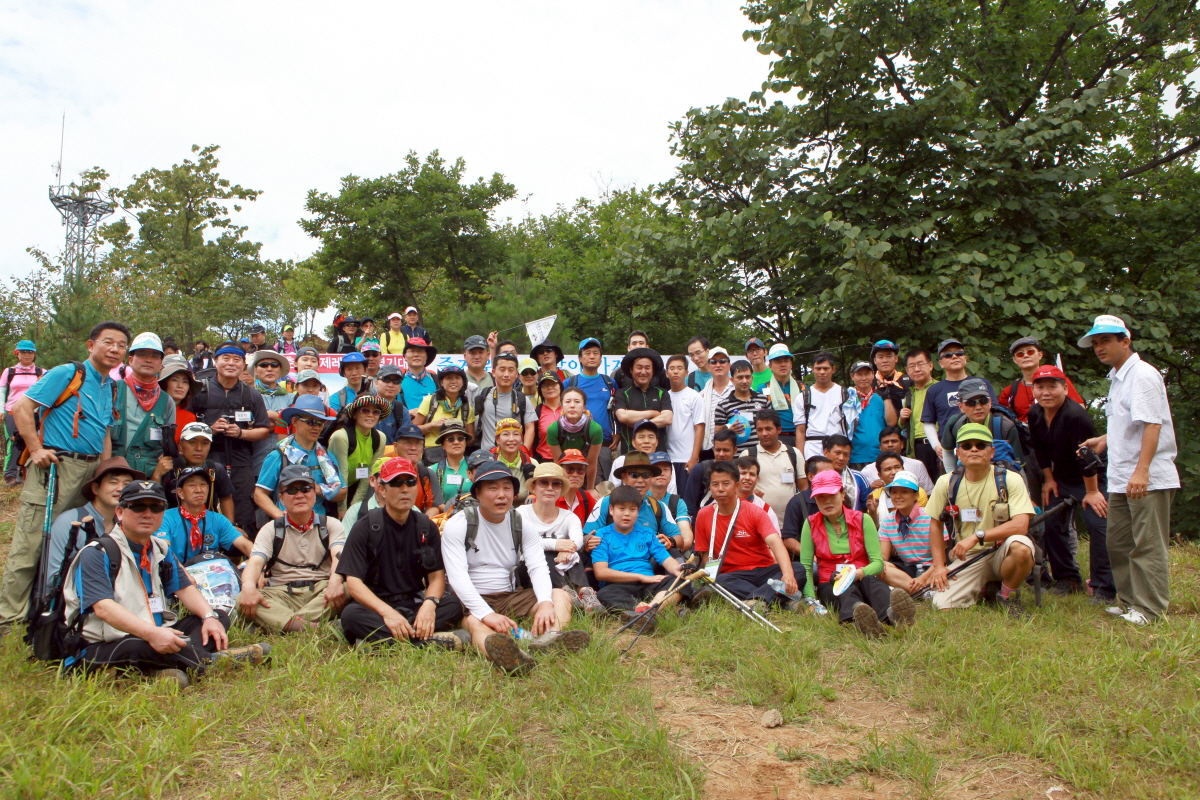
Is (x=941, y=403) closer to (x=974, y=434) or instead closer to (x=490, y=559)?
(x=974, y=434)

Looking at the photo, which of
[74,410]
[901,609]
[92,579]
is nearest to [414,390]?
[74,410]

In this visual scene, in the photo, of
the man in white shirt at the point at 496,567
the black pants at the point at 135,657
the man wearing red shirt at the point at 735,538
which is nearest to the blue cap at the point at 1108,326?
the man wearing red shirt at the point at 735,538

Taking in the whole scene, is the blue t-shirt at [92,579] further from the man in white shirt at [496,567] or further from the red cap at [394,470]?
the man in white shirt at [496,567]

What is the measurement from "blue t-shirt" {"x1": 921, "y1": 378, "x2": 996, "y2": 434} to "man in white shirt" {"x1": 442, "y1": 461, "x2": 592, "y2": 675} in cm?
360

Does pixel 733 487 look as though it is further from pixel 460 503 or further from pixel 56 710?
pixel 56 710

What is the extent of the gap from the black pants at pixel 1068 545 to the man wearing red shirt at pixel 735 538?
224cm

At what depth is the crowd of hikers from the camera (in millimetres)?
4617

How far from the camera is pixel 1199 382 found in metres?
10.1

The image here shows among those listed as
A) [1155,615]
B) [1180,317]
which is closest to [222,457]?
[1155,615]

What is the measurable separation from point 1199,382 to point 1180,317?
2.62 m

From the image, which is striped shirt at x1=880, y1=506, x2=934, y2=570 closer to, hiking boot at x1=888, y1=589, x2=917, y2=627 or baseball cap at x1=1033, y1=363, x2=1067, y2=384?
hiking boot at x1=888, y1=589, x2=917, y2=627

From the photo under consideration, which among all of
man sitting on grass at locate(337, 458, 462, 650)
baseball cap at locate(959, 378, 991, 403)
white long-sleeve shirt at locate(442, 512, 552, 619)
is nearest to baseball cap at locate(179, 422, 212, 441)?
man sitting on grass at locate(337, 458, 462, 650)

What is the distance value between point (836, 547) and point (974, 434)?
4.25 ft

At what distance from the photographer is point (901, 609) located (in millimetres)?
4746
